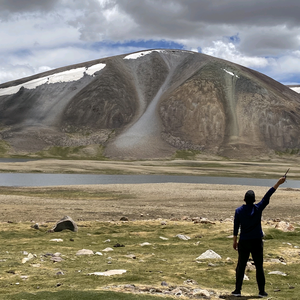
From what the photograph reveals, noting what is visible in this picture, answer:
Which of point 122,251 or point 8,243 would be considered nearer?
point 122,251

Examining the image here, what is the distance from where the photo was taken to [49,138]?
19388 centimetres

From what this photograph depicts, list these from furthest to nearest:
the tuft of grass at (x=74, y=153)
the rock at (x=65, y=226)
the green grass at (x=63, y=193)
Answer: the tuft of grass at (x=74, y=153)
the green grass at (x=63, y=193)
the rock at (x=65, y=226)

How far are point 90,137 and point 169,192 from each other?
483 ft

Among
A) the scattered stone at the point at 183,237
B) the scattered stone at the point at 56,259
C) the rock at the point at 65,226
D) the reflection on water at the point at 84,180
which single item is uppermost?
the scattered stone at the point at 56,259

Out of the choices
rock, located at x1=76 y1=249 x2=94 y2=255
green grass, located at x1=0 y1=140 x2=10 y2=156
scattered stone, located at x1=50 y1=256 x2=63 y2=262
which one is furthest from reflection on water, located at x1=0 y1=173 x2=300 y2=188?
green grass, located at x1=0 y1=140 x2=10 y2=156

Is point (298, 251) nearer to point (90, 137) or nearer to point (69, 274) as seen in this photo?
point (69, 274)

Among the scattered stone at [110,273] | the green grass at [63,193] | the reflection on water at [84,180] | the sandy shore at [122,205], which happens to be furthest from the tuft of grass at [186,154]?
the scattered stone at [110,273]

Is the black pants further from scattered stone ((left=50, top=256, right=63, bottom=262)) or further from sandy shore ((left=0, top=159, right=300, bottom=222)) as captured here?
sandy shore ((left=0, top=159, right=300, bottom=222))

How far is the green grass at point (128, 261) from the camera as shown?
11.9m

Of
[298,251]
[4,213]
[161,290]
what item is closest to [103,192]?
[4,213]

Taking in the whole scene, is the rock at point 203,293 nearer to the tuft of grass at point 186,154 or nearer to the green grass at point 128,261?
the green grass at point 128,261

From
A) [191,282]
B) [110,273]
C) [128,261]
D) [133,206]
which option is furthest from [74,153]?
[191,282]

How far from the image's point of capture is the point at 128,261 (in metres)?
16.1

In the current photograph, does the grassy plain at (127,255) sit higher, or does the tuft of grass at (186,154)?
the grassy plain at (127,255)
